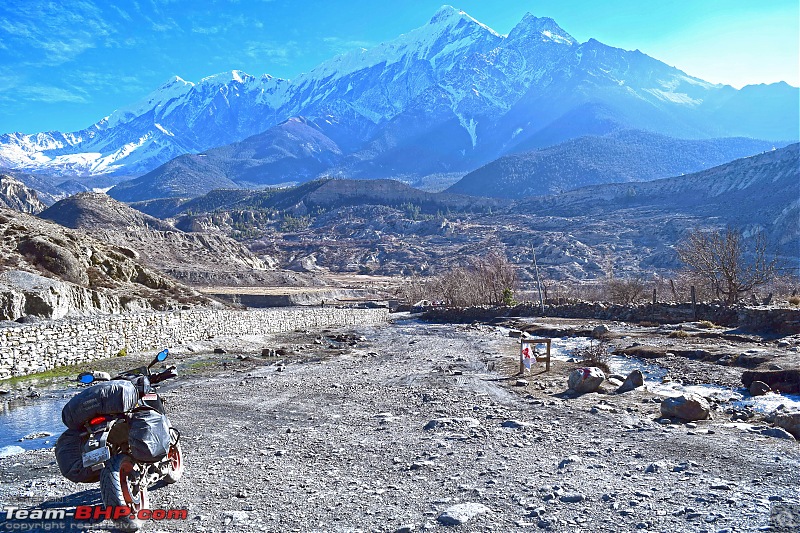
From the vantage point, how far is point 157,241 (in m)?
101

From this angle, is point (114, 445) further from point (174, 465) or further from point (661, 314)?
point (661, 314)

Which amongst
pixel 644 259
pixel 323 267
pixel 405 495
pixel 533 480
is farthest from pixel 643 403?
pixel 323 267

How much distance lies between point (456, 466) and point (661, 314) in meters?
30.6

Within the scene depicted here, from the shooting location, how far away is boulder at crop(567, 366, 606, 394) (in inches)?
509

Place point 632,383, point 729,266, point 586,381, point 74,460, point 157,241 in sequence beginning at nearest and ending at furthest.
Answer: point 74,460 → point 586,381 → point 632,383 → point 729,266 → point 157,241

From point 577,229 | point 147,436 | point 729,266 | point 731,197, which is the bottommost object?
point 147,436

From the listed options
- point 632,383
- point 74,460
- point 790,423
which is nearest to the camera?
point 74,460

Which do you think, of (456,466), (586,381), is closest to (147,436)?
(456,466)

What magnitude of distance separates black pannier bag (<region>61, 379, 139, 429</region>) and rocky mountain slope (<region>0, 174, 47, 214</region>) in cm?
18810

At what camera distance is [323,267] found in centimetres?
13988

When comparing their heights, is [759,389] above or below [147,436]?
below

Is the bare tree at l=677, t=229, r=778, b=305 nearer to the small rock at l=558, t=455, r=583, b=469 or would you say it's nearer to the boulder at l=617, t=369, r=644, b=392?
the boulder at l=617, t=369, r=644, b=392

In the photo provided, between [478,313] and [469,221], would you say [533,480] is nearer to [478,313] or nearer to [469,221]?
[478,313]

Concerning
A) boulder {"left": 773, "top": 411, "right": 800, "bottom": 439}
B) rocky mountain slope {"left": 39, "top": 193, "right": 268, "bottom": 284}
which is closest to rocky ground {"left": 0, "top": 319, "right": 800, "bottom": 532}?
boulder {"left": 773, "top": 411, "right": 800, "bottom": 439}
